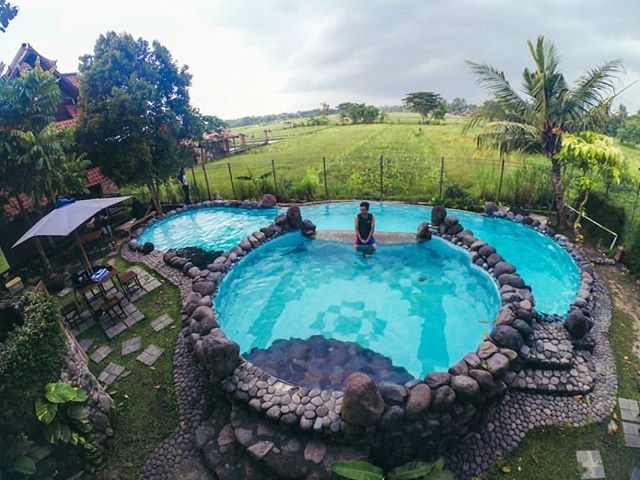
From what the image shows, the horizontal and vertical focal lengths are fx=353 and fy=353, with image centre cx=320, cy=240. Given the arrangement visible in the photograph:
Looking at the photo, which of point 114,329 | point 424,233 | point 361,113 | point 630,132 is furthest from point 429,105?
point 114,329

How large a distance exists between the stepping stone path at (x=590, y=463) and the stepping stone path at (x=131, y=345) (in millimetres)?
8416

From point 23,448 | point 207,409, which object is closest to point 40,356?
point 23,448

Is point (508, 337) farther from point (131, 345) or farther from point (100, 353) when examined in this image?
point (100, 353)

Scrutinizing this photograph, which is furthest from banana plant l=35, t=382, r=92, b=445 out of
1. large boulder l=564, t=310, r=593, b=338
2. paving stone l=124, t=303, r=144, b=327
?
large boulder l=564, t=310, r=593, b=338

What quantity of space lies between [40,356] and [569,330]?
930cm

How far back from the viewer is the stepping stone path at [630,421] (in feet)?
18.1

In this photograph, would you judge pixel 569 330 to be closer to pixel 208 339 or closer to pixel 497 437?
pixel 497 437

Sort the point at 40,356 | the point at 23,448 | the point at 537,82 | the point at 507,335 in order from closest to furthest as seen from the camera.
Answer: the point at 23,448 → the point at 40,356 → the point at 507,335 → the point at 537,82

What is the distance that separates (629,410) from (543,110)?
380 inches

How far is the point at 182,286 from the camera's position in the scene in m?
10.2

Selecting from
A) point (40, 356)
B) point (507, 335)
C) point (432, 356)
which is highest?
point (40, 356)

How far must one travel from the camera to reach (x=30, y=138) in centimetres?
980

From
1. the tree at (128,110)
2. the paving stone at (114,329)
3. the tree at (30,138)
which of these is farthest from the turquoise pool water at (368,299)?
the tree at (128,110)

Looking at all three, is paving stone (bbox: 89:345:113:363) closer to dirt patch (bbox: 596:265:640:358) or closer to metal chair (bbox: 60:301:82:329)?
metal chair (bbox: 60:301:82:329)
